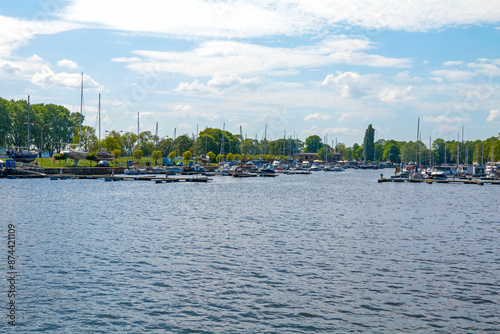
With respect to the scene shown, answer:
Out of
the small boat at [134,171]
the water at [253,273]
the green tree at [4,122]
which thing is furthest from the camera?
the green tree at [4,122]

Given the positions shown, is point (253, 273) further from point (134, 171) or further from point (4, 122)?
point (4, 122)

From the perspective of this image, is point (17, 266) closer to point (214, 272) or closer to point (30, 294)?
point (30, 294)

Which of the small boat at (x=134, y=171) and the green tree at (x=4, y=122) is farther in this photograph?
the green tree at (x=4, y=122)

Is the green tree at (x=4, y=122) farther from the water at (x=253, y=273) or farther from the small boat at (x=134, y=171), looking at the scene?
the water at (x=253, y=273)

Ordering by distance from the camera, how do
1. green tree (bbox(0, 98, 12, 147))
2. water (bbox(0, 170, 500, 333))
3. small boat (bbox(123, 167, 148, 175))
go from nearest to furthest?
water (bbox(0, 170, 500, 333))
small boat (bbox(123, 167, 148, 175))
green tree (bbox(0, 98, 12, 147))

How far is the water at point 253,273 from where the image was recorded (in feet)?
68.3

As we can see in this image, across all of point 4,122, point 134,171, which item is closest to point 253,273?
point 134,171

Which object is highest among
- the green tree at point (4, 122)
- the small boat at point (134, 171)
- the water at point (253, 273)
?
the green tree at point (4, 122)

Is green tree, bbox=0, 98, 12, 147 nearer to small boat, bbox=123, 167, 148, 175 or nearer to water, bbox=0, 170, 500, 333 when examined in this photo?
small boat, bbox=123, 167, 148, 175

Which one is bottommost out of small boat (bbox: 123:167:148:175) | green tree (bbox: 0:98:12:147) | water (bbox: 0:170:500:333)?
water (bbox: 0:170:500:333)

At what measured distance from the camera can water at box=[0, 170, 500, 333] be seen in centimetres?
2083

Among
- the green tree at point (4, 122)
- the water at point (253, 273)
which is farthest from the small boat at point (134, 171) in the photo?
the water at point (253, 273)

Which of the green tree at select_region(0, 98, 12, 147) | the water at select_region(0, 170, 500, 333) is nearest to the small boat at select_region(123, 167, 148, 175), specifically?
the green tree at select_region(0, 98, 12, 147)

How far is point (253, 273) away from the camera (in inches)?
1115
